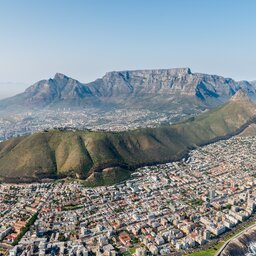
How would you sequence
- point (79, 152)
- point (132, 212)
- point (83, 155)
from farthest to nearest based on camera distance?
point (79, 152), point (83, 155), point (132, 212)

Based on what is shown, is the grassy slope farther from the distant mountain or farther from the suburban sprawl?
the suburban sprawl

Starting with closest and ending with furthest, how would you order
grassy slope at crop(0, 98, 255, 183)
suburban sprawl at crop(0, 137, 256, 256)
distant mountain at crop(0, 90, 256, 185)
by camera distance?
1. suburban sprawl at crop(0, 137, 256, 256)
2. distant mountain at crop(0, 90, 256, 185)
3. grassy slope at crop(0, 98, 255, 183)

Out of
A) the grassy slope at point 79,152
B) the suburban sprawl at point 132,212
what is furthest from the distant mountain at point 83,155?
the suburban sprawl at point 132,212

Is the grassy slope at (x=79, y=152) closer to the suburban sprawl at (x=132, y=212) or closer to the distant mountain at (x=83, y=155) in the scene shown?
the distant mountain at (x=83, y=155)

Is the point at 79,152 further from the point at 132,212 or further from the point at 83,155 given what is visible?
the point at 132,212

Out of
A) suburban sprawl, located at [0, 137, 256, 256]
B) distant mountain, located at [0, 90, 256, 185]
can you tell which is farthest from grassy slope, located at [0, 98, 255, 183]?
suburban sprawl, located at [0, 137, 256, 256]

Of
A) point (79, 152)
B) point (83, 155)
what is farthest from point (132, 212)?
point (79, 152)

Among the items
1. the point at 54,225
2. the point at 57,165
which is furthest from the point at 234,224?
the point at 57,165

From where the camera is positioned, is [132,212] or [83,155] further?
[83,155]
